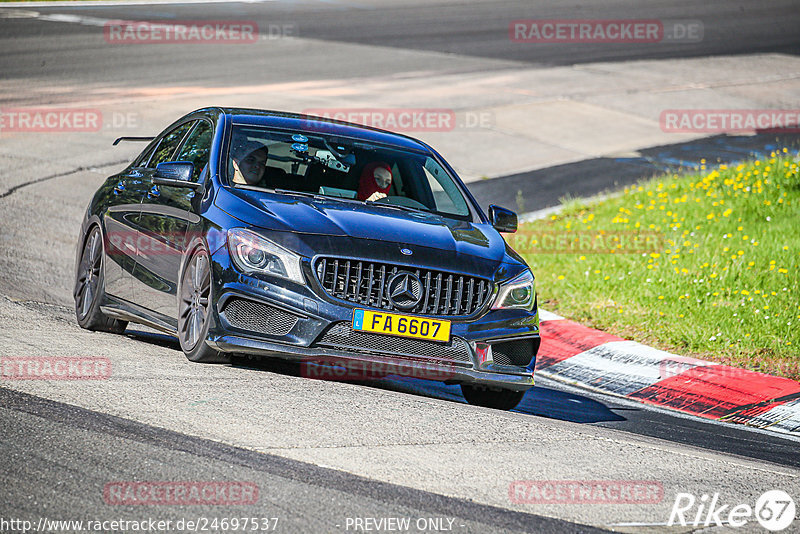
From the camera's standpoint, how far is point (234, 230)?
6.74m

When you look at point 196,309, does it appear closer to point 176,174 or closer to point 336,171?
point 176,174

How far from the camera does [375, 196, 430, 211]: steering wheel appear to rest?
7895 mm

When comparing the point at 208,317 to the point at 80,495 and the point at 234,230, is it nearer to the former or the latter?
the point at 234,230

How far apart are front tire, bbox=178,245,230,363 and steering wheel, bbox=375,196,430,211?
144 centimetres

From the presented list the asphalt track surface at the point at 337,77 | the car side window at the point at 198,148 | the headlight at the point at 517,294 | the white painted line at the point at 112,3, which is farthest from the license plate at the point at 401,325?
the white painted line at the point at 112,3

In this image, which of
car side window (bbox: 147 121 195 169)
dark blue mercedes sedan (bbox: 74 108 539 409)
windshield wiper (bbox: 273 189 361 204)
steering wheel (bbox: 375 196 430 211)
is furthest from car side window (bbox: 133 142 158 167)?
steering wheel (bbox: 375 196 430 211)

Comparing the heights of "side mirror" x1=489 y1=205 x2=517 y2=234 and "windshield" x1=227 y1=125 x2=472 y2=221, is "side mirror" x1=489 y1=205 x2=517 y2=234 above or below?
below

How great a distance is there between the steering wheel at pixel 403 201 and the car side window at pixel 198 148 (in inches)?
47.6

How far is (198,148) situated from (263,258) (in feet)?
5.74

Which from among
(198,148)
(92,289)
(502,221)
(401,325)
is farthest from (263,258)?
(92,289)

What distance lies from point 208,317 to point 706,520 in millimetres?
3013

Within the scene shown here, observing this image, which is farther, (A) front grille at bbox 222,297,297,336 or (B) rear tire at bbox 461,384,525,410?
(B) rear tire at bbox 461,384,525,410

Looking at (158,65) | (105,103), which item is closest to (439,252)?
(105,103)

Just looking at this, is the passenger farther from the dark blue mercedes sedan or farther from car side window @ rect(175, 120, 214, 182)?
car side window @ rect(175, 120, 214, 182)
